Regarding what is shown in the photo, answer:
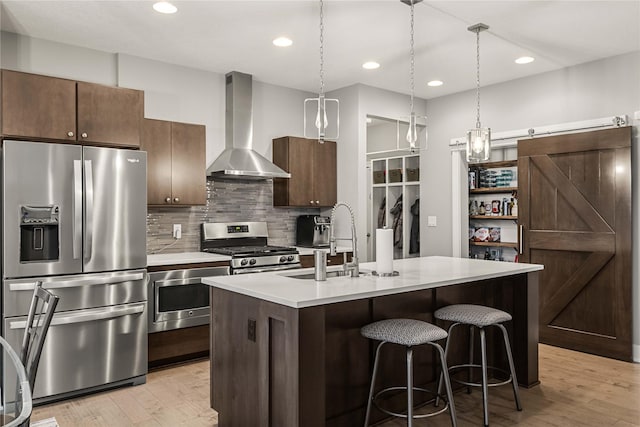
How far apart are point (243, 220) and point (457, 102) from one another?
2.82 meters

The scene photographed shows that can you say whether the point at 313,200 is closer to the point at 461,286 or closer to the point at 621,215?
the point at 461,286

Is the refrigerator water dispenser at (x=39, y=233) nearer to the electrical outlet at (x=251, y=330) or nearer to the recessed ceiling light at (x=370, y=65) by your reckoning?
the electrical outlet at (x=251, y=330)

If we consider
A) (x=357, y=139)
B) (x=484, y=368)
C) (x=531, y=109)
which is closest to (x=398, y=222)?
(x=357, y=139)

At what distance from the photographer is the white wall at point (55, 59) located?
12.7ft

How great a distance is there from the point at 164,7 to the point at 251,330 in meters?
2.27

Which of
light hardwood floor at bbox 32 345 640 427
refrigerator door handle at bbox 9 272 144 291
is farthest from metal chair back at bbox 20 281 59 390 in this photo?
refrigerator door handle at bbox 9 272 144 291

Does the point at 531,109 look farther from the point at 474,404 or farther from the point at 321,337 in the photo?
the point at 321,337

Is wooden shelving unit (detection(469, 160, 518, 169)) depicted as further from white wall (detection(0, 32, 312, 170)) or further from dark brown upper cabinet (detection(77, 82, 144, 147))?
dark brown upper cabinet (detection(77, 82, 144, 147))

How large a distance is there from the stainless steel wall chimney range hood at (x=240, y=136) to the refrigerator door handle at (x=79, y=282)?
146 centimetres

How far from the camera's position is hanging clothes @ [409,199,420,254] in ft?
23.1

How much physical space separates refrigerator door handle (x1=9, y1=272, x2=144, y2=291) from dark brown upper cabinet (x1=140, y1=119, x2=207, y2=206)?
91cm

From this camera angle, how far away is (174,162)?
450cm

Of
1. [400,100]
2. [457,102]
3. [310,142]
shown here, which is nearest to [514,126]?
[457,102]

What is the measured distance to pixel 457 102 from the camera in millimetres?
5727
